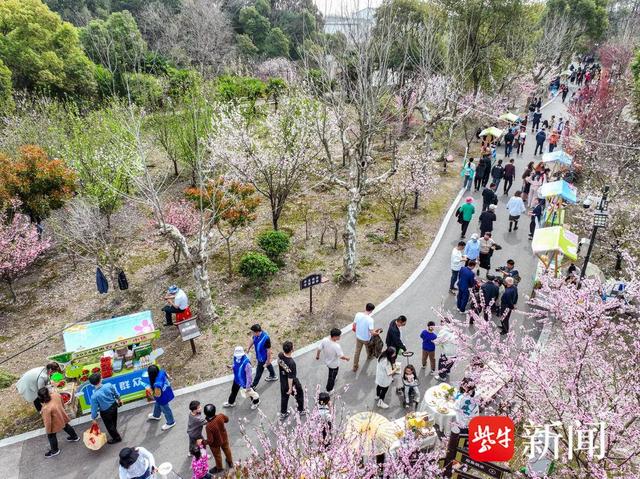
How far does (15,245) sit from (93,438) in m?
8.11

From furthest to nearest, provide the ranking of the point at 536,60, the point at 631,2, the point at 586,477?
the point at 631,2 < the point at 536,60 < the point at 586,477

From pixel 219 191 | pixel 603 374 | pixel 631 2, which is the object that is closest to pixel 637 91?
pixel 603 374

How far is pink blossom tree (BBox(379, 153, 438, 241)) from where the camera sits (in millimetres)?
17547

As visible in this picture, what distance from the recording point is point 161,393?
895 cm

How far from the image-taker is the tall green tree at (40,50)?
83.3ft

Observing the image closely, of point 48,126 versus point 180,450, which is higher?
point 48,126

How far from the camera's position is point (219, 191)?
15797 millimetres

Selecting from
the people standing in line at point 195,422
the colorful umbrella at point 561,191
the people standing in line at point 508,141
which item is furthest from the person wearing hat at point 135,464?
the people standing in line at point 508,141

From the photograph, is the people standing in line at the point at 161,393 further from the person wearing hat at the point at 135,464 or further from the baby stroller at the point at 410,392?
the baby stroller at the point at 410,392

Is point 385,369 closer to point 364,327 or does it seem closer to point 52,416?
point 364,327

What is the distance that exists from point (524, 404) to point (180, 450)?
6369 mm

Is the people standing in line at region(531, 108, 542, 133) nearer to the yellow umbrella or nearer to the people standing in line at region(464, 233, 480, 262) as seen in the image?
the people standing in line at region(464, 233, 480, 262)

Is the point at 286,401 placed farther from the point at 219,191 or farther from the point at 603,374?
the point at 219,191

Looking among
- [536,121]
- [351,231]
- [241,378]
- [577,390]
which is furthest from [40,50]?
A: [577,390]
